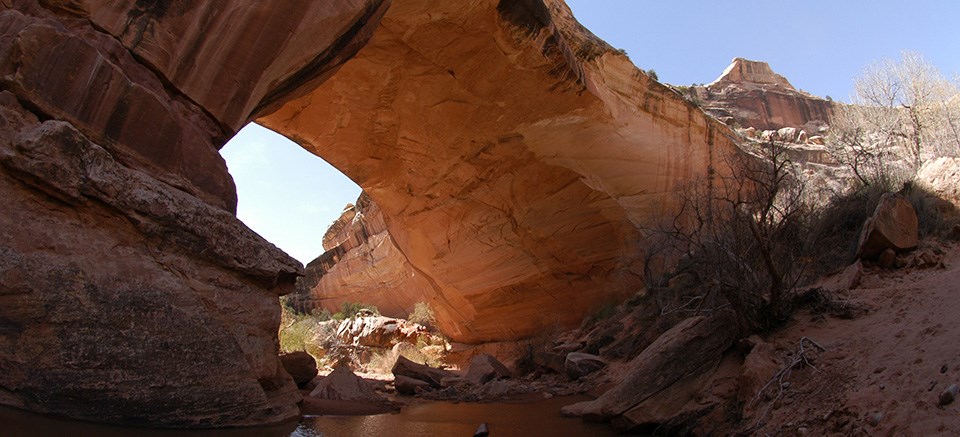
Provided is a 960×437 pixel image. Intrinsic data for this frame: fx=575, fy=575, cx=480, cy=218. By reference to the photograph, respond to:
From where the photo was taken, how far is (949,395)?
331 centimetres

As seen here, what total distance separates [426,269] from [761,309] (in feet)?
35.8

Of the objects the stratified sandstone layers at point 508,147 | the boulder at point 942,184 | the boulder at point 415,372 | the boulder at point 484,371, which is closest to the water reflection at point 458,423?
the boulder at point 484,371

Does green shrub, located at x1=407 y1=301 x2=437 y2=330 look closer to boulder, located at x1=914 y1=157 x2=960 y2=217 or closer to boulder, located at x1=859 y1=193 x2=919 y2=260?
boulder, located at x1=914 y1=157 x2=960 y2=217

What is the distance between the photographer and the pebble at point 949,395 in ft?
10.9

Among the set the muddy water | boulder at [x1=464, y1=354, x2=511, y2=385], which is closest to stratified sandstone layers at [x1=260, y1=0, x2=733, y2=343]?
boulder at [x1=464, y1=354, x2=511, y2=385]

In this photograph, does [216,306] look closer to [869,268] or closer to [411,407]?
[411,407]

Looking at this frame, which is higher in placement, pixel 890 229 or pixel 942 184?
pixel 942 184

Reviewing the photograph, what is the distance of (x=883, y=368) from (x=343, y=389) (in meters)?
5.99

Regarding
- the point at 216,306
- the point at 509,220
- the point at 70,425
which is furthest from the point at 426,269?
the point at 70,425

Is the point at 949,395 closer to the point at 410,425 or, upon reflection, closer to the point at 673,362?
the point at 673,362

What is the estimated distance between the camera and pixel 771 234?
20.0ft

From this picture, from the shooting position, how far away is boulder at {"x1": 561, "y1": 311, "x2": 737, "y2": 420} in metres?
5.69

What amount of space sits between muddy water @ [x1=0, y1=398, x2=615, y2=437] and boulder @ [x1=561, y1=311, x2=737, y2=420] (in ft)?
0.97

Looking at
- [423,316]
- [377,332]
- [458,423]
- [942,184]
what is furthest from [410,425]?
[423,316]
